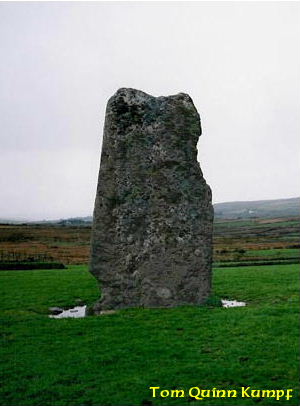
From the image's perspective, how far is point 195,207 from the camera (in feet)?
56.0

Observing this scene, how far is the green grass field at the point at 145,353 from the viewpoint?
30.7 feet

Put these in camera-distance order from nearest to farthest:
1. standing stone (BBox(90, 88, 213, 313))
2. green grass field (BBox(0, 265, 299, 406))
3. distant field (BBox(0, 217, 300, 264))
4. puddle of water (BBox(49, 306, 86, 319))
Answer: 1. green grass field (BBox(0, 265, 299, 406))
2. standing stone (BBox(90, 88, 213, 313))
3. puddle of water (BBox(49, 306, 86, 319))
4. distant field (BBox(0, 217, 300, 264))

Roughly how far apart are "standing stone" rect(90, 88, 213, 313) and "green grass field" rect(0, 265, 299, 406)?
1.05m

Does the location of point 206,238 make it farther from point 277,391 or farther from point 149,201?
point 277,391

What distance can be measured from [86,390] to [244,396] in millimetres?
3163

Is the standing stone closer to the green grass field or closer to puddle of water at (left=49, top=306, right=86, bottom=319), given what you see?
puddle of water at (left=49, top=306, right=86, bottom=319)

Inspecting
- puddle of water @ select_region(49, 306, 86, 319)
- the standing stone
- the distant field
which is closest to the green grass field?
puddle of water @ select_region(49, 306, 86, 319)

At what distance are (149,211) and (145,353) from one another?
20.9 feet

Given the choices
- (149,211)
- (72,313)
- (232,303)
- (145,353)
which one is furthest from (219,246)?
(145,353)

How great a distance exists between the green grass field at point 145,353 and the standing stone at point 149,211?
1.05 m

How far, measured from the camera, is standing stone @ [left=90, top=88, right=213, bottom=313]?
54.2 feet

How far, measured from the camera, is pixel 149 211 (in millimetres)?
16875

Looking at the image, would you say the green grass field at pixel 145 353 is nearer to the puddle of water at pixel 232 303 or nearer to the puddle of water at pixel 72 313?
the puddle of water at pixel 232 303

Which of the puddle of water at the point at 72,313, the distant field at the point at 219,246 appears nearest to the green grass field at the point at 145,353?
the puddle of water at the point at 72,313
